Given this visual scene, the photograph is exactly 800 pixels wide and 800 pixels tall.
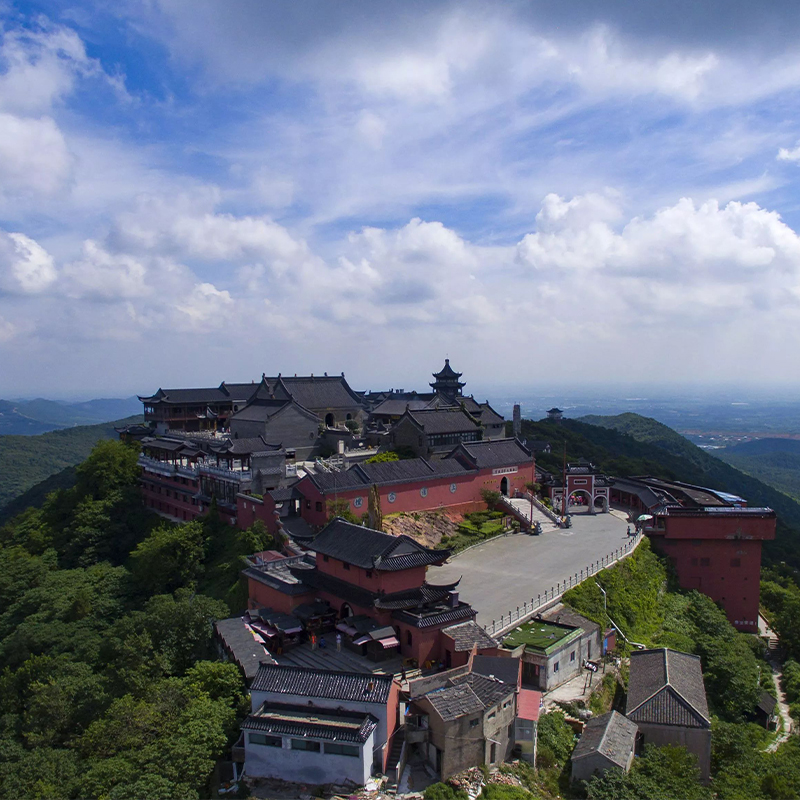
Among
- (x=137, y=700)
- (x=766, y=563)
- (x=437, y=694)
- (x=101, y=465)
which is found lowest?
(x=766, y=563)

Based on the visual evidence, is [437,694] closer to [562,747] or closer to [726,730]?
[562,747]

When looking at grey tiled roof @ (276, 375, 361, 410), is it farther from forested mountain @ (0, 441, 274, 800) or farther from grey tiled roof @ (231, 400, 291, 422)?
forested mountain @ (0, 441, 274, 800)

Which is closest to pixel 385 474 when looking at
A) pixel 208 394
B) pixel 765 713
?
pixel 765 713

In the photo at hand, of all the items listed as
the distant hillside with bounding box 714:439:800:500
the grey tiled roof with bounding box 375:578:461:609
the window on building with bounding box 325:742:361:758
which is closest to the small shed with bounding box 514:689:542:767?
the window on building with bounding box 325:742:361:758

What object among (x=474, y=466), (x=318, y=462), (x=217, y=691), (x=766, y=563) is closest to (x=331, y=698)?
(x=217, y=691)

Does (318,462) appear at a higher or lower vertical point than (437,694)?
higher

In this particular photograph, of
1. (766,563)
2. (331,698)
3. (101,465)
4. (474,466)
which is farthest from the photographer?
(766,563)
